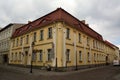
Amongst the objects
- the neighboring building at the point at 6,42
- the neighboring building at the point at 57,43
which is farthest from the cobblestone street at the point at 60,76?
the neighboring building at the point at 6,42

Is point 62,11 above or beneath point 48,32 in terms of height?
above

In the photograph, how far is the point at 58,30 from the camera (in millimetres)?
23688

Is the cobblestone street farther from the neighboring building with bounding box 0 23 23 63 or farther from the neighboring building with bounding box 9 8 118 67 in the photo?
the neighboring building with bounding box 0 23 23 63

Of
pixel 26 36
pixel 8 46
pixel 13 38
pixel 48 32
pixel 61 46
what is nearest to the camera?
pixel 61 46

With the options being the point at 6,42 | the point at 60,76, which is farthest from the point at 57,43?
the point at 6,42

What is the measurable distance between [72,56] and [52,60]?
381cm

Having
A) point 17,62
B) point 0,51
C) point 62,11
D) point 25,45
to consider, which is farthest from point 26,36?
point 0,51

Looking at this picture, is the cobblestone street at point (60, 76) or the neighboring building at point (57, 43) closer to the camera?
the cobblestone street at point (60, 76)

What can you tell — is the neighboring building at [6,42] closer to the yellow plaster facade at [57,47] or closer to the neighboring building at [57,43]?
the yellow plaster facade at [57,47]

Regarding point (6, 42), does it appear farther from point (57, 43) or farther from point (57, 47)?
point (57, 47)

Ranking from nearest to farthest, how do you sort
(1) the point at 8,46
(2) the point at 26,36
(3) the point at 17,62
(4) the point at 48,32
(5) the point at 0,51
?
(4) the point at 48,32 → (2) the point at 26,36 → (3) the point at 17,62 → (1) the point at 8,46 → (5) the point at 0,51

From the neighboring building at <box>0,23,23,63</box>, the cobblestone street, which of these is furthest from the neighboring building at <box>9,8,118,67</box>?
the neighboring building at <box>0,23,23,63</box>

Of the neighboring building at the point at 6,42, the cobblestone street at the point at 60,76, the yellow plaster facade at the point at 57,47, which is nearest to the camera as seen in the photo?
the cobblestone street at the point at 60,76

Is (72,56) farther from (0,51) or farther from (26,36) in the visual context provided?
(0,51)
